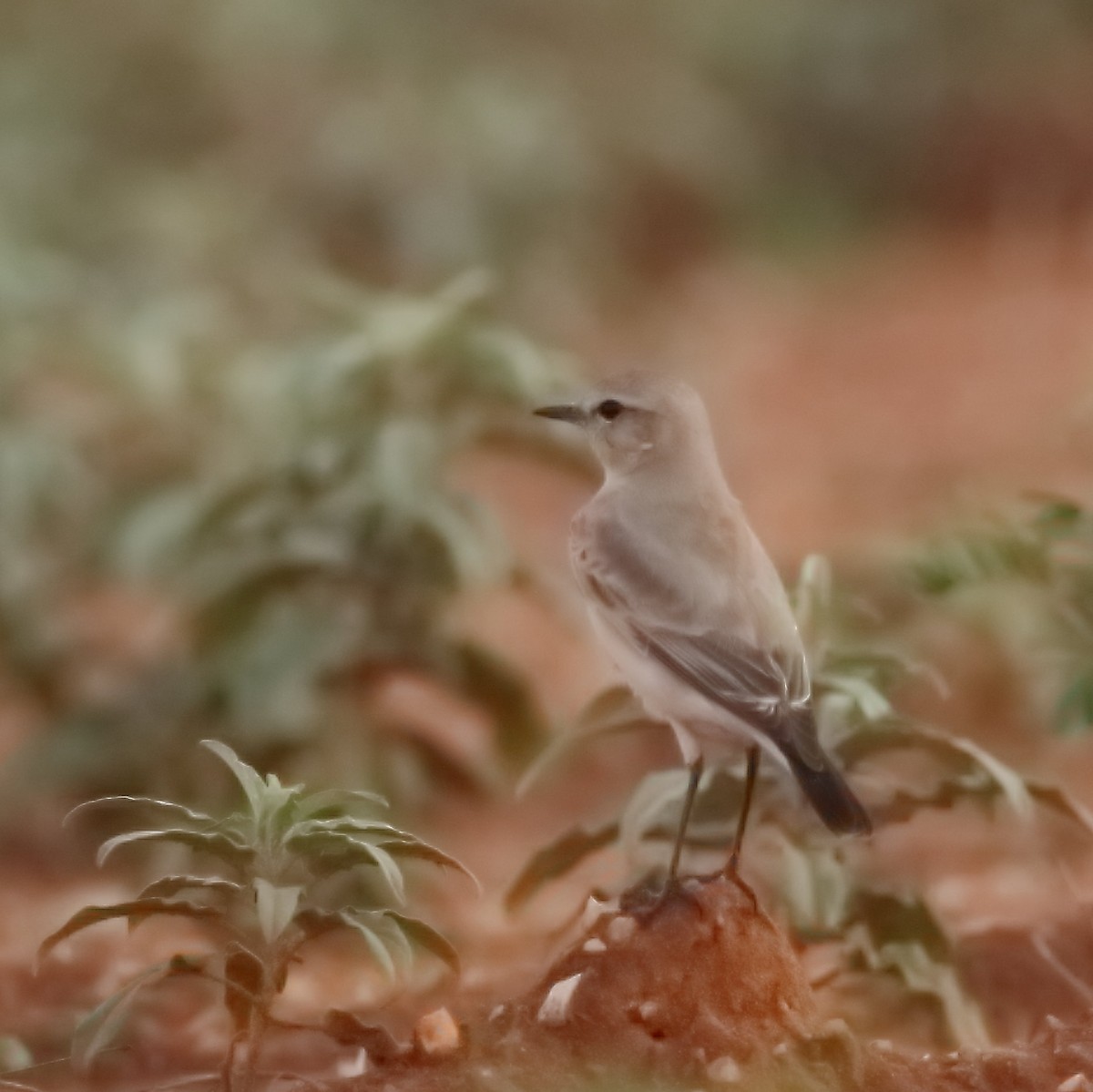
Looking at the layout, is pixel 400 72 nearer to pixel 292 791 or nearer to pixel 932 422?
pixel 932 422

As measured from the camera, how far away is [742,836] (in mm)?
4227

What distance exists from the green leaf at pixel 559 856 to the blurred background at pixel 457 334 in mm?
1092

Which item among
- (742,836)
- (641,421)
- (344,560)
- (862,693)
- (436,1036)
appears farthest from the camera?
(344,560)

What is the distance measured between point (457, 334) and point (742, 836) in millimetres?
1981

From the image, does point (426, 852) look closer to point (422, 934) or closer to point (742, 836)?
point (422, 934)

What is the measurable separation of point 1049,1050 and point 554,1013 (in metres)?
0.94

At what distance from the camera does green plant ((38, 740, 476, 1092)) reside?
12.0 ft

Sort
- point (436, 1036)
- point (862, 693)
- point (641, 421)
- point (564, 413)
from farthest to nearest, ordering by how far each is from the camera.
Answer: point (564, 413) → point (641, 421) → point (862, 693) → point (436, 1036)

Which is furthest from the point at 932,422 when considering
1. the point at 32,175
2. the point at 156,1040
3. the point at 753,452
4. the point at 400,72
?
the point at 156,1040

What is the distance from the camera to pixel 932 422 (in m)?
10.9

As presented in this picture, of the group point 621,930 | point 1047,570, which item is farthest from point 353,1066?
point 1047,570

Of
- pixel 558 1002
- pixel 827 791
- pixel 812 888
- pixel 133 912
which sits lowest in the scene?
pixel 812 888

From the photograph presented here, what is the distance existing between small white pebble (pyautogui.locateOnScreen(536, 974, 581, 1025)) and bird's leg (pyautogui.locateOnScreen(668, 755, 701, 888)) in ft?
0.97

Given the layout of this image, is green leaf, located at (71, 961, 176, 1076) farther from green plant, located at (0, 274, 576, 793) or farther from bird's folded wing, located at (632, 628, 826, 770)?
green plant, located at (0, 274, 576, 793)
